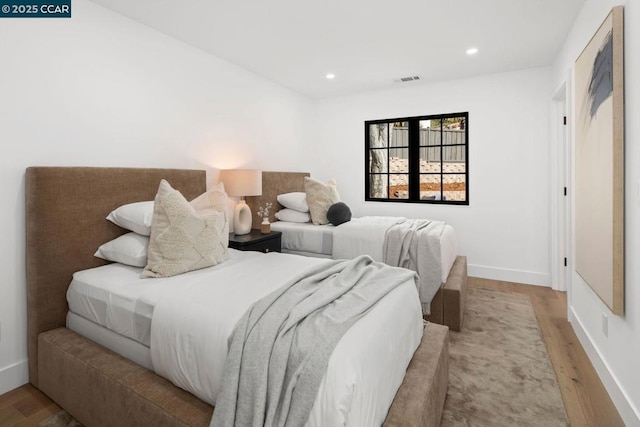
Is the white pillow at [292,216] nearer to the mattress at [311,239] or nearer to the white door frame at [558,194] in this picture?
the mattress at [311,239]

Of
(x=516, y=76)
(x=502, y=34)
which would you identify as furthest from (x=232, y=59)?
(x=516, y=76)

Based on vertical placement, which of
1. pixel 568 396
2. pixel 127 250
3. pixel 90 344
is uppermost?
pixel 127 250

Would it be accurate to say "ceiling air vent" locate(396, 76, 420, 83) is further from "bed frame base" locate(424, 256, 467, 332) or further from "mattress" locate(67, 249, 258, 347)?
"mattress" locate(67, 249, 258, 347)

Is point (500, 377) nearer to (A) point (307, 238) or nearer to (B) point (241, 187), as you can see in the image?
(A) point (307, 238)

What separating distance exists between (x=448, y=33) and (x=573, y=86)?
1.12m

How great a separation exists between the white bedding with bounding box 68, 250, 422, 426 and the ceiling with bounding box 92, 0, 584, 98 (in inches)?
77.8

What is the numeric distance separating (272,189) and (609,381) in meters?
3.45

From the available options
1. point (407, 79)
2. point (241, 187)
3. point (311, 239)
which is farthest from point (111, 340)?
point (407, 79)

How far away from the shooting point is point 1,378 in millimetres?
2047

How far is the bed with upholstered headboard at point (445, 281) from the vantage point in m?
2.80

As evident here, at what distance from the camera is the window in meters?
4.58

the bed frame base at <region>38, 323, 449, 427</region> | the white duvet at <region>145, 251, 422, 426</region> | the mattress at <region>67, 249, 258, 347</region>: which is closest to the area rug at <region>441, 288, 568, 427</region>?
the bed frame base at <region>38, 323, 449, 427</region>

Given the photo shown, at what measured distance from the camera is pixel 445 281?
296 cm

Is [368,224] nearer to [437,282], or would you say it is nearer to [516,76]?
[437,282]
